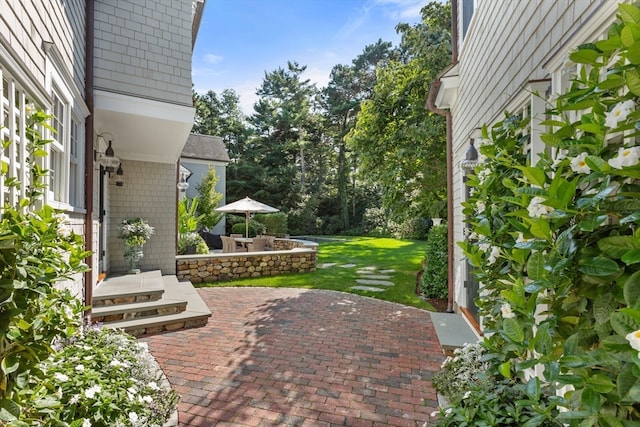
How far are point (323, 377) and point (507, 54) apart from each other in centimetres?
405

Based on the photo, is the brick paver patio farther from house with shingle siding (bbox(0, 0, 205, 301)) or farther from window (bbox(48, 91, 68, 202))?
window (bbox(48, 91, 68, 202))

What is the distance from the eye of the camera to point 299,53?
33.6 metres

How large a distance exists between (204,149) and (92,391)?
70.0ft

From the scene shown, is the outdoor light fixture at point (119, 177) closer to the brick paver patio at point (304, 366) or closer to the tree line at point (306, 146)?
the brick paver patio at point (304, 366)

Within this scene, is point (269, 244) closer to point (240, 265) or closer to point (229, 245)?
point (229, 245)

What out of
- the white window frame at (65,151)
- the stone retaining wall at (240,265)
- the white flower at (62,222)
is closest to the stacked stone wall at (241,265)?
the stone retaining wall at (240,265)

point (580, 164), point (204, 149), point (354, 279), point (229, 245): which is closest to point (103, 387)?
point (580, 164)

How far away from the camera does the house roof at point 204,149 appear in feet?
69.6

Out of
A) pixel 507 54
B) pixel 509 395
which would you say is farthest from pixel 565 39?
pixel 509 395

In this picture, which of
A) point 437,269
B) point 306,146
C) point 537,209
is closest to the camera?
point 537,209

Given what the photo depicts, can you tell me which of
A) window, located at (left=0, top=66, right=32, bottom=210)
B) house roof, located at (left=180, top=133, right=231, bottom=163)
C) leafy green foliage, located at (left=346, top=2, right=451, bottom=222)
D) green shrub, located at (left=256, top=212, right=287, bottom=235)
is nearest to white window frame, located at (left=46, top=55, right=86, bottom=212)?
window, located at (left=0, top=66, right=32, bottom=210)

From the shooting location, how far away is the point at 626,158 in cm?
128

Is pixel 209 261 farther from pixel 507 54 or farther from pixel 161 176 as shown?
pixel 507 54

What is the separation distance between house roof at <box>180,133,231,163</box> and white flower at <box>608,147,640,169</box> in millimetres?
21475
